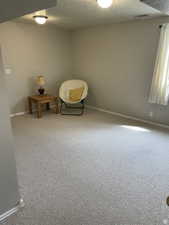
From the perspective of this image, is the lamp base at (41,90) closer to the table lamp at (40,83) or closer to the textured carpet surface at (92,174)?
the table lamp at (40,83)

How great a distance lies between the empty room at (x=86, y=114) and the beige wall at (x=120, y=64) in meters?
0.02

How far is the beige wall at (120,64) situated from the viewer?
12.3 feet

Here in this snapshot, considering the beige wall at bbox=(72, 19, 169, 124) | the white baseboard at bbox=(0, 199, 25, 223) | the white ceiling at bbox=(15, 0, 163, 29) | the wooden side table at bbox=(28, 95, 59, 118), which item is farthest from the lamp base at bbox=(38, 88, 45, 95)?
the white baseboard at bbox=(0, 199, 25, 223)

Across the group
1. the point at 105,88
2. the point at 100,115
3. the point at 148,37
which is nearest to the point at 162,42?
the point at 148,37

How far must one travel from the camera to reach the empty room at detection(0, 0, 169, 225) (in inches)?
65.1

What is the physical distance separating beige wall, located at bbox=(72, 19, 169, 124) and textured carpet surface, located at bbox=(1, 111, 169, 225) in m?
0.68

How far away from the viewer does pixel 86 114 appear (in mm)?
→ 4676

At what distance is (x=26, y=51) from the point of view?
4465 millimetres

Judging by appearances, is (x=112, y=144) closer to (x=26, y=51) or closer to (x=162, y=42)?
(x=162, y=42)

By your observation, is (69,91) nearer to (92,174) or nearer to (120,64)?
(120,64)

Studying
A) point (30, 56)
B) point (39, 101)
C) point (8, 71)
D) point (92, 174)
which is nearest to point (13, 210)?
point (92, 174)

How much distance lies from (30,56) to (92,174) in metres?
3.51

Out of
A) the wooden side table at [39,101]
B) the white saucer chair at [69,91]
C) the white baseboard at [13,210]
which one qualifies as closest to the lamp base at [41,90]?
the wooden side table at [39,101]

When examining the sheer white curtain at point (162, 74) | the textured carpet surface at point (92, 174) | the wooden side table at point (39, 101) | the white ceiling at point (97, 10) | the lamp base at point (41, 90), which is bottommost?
the textured carpet surface at point (92, 174)
